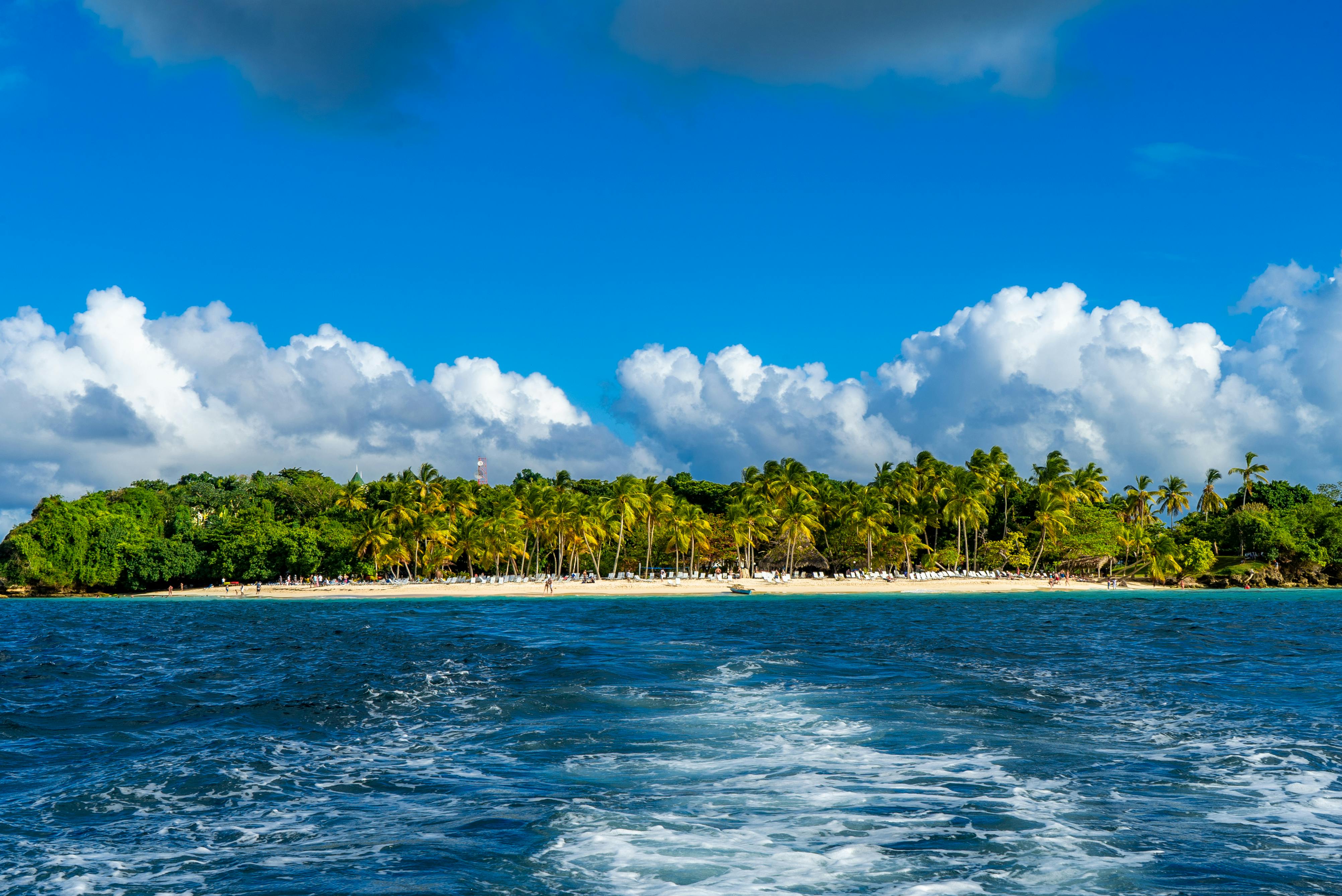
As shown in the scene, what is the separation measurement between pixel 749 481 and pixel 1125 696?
88536 millimetres

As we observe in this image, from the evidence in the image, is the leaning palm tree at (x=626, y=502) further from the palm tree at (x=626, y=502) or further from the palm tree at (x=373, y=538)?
the palm tree at (x=373, y=538)

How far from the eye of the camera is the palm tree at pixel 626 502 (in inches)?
3868

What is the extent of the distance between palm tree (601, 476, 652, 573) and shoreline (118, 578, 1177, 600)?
7280 mm

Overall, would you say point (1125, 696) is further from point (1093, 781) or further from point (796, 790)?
point (796, 790)

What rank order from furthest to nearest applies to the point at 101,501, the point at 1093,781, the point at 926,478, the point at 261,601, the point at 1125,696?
the point at 926,478 → the point at 101,501 → the point at 261,601 → the point at 1125,696 → the point at 1093,781

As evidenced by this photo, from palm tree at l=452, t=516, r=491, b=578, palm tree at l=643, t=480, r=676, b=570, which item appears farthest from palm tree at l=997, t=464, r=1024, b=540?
palm tree at l=452, t=516, r=491, b=578

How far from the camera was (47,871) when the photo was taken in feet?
30.2

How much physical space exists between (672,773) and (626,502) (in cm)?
8502

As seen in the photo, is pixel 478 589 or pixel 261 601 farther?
pixel 478 589

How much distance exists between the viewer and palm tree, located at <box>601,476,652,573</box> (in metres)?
98.2

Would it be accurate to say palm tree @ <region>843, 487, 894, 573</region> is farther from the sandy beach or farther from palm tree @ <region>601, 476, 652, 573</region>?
palm tree @ <region>601, 476, 652, 573</region>

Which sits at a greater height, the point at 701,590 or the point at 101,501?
the point at 101,501

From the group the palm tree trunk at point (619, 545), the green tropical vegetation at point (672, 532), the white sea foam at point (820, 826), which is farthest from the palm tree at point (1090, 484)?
the white sea foam at point (820, 826)

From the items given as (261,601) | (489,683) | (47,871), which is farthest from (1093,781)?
(261,601)
